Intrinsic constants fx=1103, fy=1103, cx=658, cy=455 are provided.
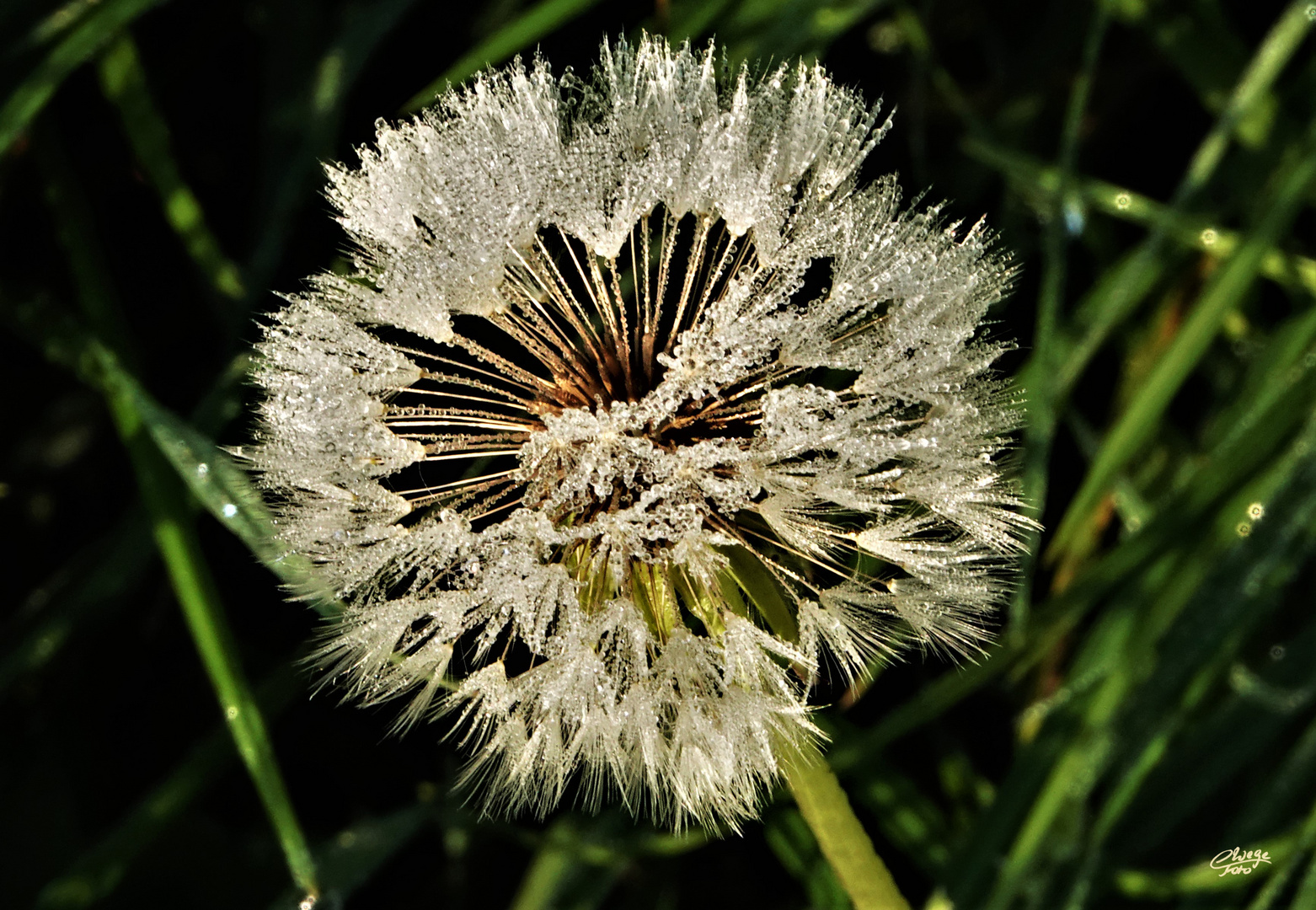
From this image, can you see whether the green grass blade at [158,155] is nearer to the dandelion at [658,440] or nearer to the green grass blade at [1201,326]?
the dandelion at [658,440]

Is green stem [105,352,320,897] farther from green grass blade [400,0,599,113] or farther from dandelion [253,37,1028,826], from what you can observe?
green grass blade [400,0,599,113]

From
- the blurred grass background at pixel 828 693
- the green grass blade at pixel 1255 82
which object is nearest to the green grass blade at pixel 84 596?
the blurred grass background at pixel 828 693

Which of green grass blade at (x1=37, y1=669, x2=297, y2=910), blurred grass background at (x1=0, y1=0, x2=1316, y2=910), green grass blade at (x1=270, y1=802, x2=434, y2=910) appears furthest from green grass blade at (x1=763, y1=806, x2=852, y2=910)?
green grass blade at (x1=37, y1=669, x2=297, y2=910)

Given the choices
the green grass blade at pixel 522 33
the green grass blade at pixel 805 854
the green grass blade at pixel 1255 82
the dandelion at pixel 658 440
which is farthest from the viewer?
the green grass blade at pixel 1255 82

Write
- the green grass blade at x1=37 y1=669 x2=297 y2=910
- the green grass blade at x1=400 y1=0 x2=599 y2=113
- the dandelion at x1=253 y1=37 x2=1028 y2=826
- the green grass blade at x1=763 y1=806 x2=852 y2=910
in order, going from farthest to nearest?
the green grass blade at x1=37 y1=669 x2=297 y2=910
the green grass blade at x1=400 y1=0 x2=599 y2=113
the green grass blade at x1=763 y1=806 x2=852 y2=910
the dandelion at x1=253 y1=37 x2=1028 y2=826

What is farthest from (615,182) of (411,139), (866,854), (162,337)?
(162,337)
